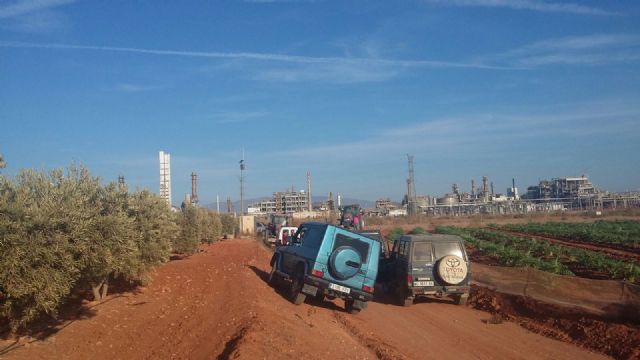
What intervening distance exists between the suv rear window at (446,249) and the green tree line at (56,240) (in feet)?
27.7

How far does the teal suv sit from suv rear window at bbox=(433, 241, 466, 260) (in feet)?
9.04

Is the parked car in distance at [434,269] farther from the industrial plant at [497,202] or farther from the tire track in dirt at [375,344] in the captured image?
the industrial plant at [497,202]

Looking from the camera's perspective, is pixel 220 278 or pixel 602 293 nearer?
pixel 602 293

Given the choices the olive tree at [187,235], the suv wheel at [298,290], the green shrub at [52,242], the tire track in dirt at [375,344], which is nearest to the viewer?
the green shrub at [52,242]

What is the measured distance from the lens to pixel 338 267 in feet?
49.1

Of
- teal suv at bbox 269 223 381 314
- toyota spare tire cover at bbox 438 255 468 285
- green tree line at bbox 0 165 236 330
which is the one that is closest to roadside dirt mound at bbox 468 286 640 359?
toyota spare tire cover at bbox 438 255 468 285

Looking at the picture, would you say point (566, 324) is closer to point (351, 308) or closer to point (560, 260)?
point (351, 308)

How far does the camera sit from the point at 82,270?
11.3 meters

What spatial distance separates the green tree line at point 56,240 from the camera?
940cm

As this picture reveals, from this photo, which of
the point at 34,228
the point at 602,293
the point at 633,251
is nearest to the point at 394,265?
the point at 602,293

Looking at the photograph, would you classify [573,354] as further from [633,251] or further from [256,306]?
[633,251]

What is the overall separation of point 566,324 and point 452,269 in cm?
343

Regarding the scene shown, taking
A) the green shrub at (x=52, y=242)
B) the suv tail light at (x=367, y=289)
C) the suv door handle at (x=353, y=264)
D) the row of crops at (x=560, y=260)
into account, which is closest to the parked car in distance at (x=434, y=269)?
the suv tail light at (x=367, y=289)

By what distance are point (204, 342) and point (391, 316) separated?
6.76 m
